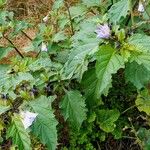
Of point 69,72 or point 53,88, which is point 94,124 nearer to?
point 53,88

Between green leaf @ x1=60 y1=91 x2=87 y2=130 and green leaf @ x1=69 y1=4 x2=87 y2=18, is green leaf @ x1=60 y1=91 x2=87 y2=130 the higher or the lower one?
the lower one

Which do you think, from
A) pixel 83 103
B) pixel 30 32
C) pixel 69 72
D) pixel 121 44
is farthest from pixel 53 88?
pixel 30 32

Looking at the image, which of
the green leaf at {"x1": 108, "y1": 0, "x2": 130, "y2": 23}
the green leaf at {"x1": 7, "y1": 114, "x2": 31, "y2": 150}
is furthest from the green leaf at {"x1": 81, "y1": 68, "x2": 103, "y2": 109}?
the green leaf at {"x1": 7, "y1": 114, "x2": 31, "y2": 150}

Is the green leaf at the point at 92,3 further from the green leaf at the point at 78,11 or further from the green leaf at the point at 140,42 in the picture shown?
the green leaf at the point at 140,42

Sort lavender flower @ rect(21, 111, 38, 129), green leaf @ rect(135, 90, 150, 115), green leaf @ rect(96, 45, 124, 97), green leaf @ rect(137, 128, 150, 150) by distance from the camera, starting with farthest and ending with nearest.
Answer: green leaf @ rect(135, 90, 150, 115)
green leaf @ rect(137, 128, 150, 150)
lavender flower @ rect(21, 111, 38, 129)
green leaf @ rect(96, 45, 124, 97)

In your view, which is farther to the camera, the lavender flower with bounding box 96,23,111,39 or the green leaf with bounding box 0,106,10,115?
the green leaf with bounding box 0,106,10,115

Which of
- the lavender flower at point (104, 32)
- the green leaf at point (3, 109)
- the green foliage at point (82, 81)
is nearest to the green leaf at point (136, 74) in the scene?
the green foliage at point (82, 81)

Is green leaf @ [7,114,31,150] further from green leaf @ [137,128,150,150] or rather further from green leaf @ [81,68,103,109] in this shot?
green leaf @ [137,128,150,150]
